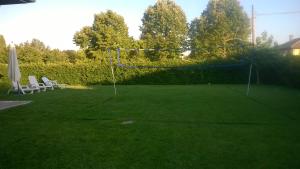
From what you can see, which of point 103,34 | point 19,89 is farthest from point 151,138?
point 103,34

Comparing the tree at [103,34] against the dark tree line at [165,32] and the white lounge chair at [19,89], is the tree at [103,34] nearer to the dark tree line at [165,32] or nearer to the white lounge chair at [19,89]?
the dark tree line at [165,32]

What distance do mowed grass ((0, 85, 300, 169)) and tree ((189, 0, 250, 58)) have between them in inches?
1127

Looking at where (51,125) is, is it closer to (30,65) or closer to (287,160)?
(287,160)

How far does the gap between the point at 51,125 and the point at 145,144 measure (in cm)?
281

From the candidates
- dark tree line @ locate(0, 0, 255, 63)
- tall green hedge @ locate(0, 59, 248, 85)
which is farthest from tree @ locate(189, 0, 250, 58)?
tall green hedge @ locate(0, 59, 248, 85)

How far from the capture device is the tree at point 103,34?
41828 millimetres

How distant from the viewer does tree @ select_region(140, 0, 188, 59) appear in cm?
4081

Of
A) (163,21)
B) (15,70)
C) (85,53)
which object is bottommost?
(15,70)

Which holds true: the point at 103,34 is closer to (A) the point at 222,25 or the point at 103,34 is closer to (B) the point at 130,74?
(A) the point at 222,25

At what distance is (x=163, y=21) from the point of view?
41.9 metres

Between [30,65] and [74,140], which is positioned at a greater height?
[30,65]

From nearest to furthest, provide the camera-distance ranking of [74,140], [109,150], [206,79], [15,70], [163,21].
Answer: [109,150] < [74,140] < [15,70] < [206,79] < [163,21]

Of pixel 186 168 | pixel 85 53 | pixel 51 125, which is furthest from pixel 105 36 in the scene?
pixel 186 168

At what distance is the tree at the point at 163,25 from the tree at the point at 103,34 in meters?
3.46
